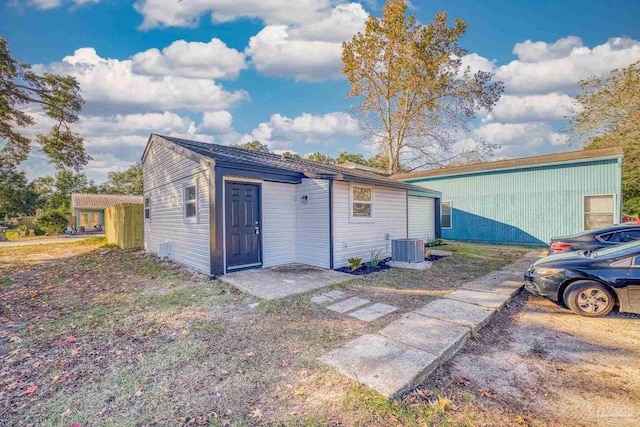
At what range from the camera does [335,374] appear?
264 cm

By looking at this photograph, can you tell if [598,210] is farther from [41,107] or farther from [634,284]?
[41,107]

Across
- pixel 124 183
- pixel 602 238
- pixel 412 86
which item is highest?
pixel 412 86

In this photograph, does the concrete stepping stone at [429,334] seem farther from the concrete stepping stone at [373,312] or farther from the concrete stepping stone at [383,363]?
the concrete stepping stone at [373,312]

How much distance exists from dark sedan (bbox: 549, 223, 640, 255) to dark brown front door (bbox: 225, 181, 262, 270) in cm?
735

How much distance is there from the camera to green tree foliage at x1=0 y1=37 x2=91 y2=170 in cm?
1061

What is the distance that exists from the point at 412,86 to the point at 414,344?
19.9m

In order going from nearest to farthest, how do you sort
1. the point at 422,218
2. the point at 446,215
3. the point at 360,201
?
the point at 360,201 → the point at 422,218 → the point at 446,215

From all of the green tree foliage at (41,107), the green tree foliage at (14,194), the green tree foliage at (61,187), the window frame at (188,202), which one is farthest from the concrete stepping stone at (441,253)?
the green tree foliage at (61,187)

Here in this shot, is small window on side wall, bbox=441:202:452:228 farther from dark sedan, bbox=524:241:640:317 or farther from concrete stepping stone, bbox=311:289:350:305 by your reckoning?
concrete stepping stone, bbox=311:289:350:305

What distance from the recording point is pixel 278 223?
7781 mm

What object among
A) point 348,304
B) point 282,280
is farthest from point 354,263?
point 348,304

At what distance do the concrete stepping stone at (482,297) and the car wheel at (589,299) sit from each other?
0.88m

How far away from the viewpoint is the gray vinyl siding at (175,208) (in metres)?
6.87

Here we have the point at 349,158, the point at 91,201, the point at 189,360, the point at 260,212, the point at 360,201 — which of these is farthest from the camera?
the point at 349,158
